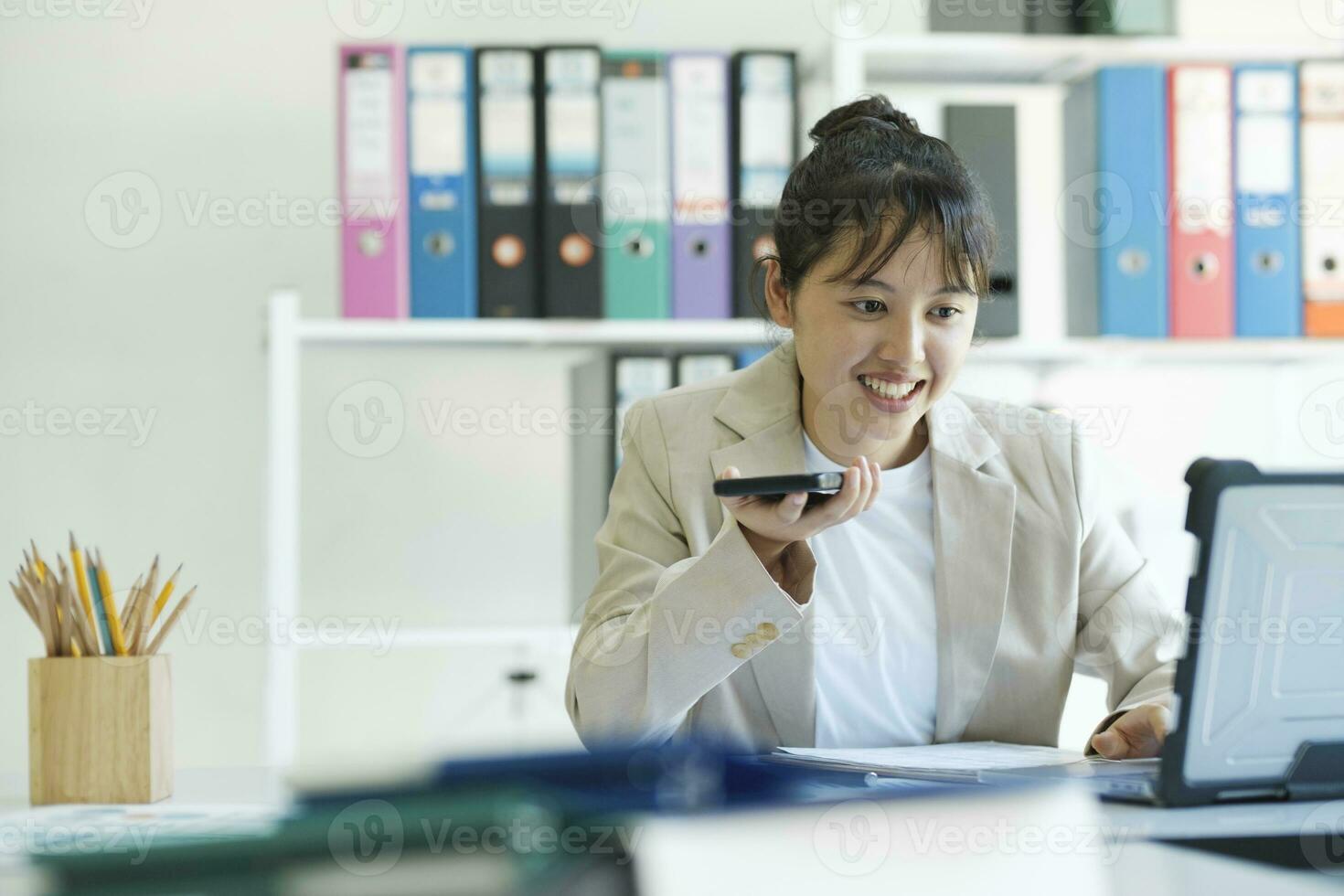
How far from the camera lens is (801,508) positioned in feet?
3.18

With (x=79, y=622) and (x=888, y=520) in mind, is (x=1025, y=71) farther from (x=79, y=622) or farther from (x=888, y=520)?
(x=79, y=622)

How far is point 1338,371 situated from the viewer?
2355 mm

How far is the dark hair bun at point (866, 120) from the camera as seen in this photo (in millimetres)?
1331

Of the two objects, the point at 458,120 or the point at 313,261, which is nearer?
the point at 458,120

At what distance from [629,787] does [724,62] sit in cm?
148

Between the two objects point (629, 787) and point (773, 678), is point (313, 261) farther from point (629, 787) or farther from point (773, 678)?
point (629, 787)

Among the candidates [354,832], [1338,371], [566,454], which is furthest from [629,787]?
[1338,371]

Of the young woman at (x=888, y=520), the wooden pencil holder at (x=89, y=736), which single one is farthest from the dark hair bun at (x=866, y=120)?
the wooden pencil holder at (x=89, y=736)

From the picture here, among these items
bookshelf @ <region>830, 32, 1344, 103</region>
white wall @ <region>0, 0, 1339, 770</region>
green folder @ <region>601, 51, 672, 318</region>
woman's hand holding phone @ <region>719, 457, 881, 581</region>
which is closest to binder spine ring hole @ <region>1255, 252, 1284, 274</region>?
bookshelf @ <region>830, 32, 1344, 103</region>

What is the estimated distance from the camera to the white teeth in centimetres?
129

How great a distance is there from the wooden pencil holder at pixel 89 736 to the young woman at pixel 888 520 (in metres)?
0.38

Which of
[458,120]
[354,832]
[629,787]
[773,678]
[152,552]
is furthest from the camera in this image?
[152,552]

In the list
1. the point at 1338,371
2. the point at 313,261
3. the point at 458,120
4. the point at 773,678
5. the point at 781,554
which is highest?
the point at 458,120

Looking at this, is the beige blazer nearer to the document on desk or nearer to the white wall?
the document on desk
